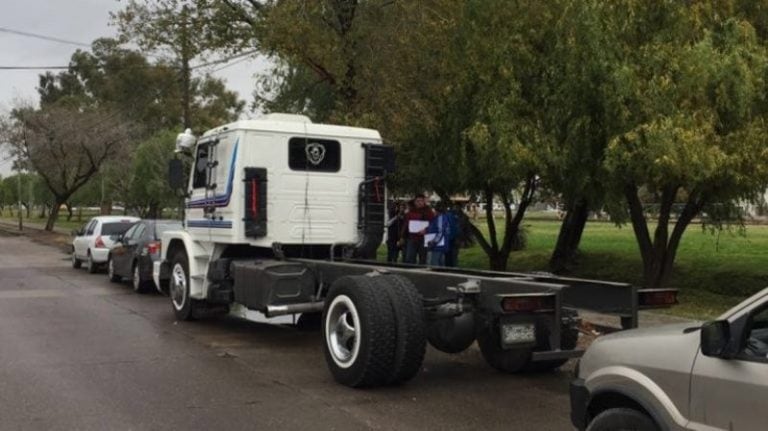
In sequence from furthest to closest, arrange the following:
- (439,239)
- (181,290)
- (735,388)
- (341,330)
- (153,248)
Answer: (153,248) → (439,239) → (181,290) → (341,330) → (735,388)

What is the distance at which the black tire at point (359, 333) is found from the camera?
7152 mm

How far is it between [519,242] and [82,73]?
2347 inches

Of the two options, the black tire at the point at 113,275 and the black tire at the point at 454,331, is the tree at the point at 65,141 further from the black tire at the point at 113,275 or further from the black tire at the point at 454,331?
the black tire at the point at 454,331

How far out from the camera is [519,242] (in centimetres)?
2483

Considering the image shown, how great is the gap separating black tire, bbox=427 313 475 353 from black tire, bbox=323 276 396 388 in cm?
81

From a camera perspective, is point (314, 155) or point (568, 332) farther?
point (314, 155)

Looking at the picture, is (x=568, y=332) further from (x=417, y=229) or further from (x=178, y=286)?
(x=417, y=229)

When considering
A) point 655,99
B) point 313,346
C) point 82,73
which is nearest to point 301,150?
point 313,346

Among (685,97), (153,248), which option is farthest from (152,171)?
(685,97)

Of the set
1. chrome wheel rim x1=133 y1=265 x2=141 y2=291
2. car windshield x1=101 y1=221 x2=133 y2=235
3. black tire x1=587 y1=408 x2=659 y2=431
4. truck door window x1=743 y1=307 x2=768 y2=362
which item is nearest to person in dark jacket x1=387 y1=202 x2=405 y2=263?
chrome wheel rim x1=133 y1=265 x2=141 y2=291

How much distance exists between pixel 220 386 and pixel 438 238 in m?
7.10

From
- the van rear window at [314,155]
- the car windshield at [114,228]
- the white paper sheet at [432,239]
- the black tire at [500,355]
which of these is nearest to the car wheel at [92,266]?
the car windshield at [114,228]

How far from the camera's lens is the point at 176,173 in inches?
441

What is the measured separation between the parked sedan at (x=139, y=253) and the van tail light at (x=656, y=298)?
1030 cm
